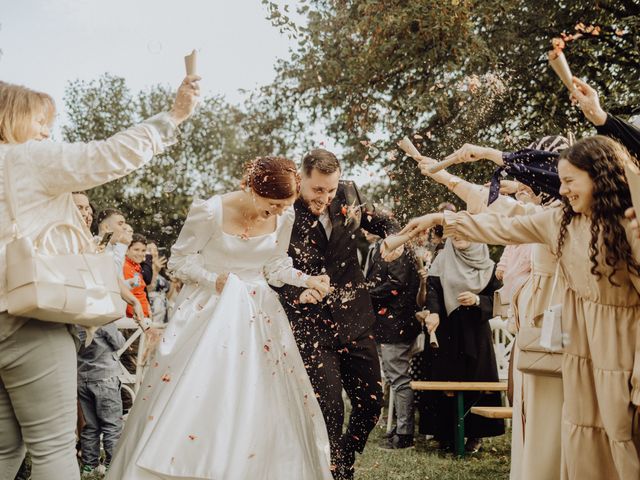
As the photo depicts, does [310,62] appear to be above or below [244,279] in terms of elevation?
above

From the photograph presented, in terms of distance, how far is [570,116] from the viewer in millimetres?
10812

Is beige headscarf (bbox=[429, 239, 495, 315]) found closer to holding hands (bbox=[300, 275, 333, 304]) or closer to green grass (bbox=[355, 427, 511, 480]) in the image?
green grass (bbox=[355, 427, 511, 480])

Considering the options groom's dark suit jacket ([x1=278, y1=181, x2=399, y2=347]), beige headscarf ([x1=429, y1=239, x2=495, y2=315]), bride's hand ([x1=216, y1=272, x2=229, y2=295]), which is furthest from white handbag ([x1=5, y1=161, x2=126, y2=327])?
beige headscarf ([x1=429, y1=239, x2=495, y2=315])

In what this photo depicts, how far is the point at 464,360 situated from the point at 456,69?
17.0 feet

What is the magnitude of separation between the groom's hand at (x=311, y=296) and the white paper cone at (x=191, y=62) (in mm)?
1848

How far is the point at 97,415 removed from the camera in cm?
590

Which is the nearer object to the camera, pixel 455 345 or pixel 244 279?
pixel 244 279

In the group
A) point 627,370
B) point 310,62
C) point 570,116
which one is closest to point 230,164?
point 310,62

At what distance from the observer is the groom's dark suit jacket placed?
15.8 feet

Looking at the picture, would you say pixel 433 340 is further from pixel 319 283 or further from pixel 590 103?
pixel 590 103

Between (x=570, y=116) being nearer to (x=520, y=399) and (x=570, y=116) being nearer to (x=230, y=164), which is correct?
(x=520, y=399)

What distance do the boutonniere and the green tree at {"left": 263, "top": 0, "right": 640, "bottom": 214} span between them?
19.0 feet

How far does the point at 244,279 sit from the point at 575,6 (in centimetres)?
846

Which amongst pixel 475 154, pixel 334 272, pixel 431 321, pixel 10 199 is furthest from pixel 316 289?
pixel 431 321
